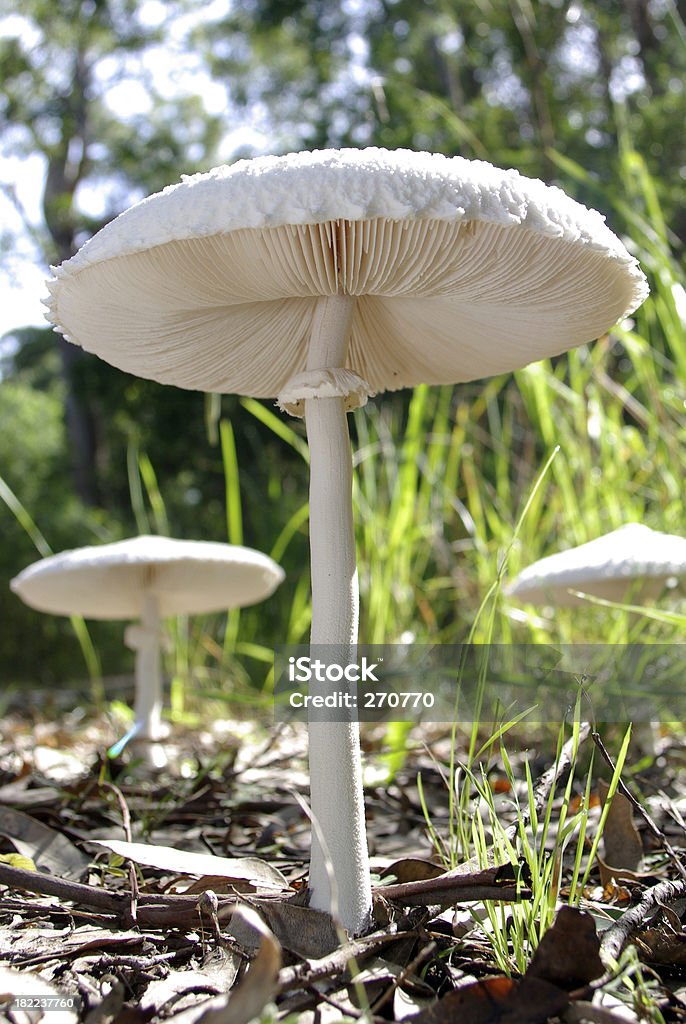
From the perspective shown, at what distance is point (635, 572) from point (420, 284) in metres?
1.13

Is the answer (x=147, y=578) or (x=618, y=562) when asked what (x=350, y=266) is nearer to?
(x=618, y=562)

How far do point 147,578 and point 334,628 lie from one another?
7.57 feet

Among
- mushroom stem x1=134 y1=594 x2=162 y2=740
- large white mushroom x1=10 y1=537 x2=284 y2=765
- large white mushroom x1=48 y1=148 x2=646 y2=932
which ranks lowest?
mushroom stem x1=134 y1=594 x2=162 y2=740

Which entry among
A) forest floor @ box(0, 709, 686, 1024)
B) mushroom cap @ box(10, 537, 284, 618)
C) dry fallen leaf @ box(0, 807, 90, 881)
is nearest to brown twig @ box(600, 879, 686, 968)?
forest floor @ box(0, 709, 686, 1024)

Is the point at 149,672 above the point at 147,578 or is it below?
below

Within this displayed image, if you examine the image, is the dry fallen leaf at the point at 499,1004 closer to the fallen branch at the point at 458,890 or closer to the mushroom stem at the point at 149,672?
the fallen branch at the point at 458,890

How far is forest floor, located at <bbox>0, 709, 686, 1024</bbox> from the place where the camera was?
1.08 metres

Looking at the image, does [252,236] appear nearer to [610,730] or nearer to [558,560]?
[558,560]

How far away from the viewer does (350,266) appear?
4.48 ft

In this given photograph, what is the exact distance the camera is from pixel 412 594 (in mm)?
3979

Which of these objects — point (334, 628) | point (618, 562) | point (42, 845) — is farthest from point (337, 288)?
point (42, 845)

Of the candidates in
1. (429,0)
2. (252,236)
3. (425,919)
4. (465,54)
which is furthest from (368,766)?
(465,54)

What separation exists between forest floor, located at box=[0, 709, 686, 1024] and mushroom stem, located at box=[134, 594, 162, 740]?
1.43 m

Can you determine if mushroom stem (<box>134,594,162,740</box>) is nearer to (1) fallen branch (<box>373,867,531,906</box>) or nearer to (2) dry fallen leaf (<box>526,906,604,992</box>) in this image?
(1) fallen branch (<box>373,867,531,906</box>)
